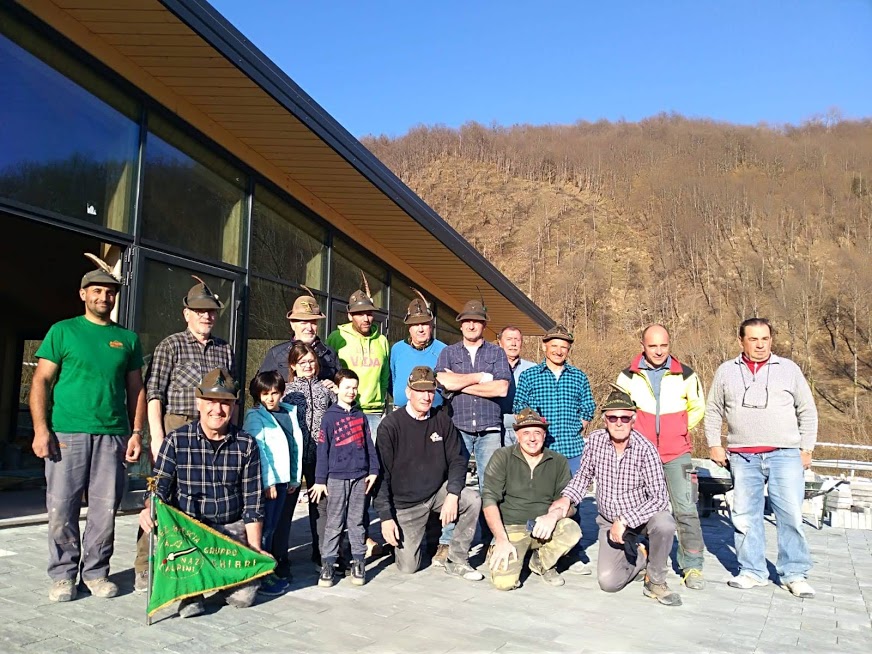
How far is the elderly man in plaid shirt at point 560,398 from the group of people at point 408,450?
1cm

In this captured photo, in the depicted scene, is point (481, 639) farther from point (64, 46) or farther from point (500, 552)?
point (64, 46)

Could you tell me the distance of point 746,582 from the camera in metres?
4.79

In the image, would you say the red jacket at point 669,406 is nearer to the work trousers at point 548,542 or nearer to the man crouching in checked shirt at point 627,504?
the man crouching in checked shirt at point 627,504

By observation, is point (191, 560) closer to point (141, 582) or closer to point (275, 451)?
point (141, 582)

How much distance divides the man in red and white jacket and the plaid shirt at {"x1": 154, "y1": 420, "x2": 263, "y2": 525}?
8.38ft

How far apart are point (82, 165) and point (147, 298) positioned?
3.99ft

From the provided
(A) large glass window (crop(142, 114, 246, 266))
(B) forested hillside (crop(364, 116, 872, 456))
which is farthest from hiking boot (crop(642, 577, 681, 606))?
(B) forested hillside (crop(364, 116, 872, 456))

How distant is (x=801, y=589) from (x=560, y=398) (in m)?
1.94

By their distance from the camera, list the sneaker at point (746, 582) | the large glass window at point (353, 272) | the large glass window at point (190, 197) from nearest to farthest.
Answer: the sneaker at point (746, 582), the large glass window at point (190, 197), the large glass window at point (353, 272)

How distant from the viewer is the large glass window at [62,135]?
5.57 meters

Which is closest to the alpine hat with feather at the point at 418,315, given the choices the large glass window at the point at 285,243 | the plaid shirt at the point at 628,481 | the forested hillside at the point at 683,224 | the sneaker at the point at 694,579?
the plaid shirt at the point at 628,481

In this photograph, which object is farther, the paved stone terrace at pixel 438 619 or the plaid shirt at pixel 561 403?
the plaid shirt at pixel 561 403

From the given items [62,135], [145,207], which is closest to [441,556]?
[145,207]

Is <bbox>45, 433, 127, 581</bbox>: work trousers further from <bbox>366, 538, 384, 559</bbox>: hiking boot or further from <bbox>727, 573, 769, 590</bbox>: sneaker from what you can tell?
<bbox>727, 573, 769, 590</bbox>: sneaker
